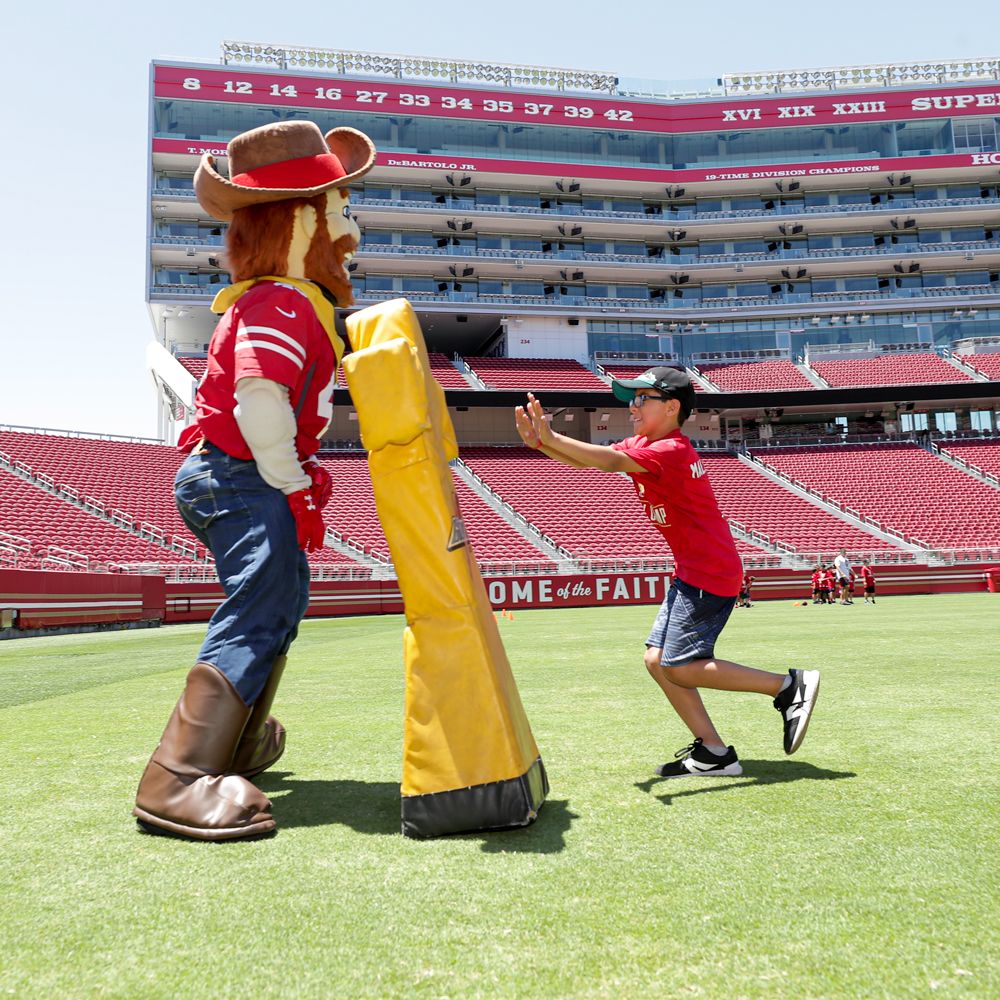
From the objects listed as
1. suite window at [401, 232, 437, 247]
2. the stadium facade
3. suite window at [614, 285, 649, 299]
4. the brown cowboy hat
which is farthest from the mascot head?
suite window at [614, 285, 649, 299]

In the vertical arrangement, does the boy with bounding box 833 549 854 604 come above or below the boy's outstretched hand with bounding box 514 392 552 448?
below

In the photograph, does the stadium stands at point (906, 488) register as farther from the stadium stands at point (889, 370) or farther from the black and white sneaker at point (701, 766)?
the black and white sneaker at point (701, 766)

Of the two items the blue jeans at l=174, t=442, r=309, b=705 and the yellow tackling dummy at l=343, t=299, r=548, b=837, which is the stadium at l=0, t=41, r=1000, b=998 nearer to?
the yellow tackling dummy at l=343, t=299, r=548, b=837

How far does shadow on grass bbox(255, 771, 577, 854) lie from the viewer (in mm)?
2492

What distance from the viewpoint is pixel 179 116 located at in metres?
40.1

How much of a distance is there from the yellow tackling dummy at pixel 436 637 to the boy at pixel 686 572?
767mm

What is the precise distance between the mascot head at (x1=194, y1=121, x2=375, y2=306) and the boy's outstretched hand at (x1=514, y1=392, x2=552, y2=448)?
0.85 m

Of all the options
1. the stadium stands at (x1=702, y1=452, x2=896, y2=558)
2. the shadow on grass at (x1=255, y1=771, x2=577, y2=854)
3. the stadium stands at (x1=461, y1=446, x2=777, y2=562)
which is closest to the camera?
the shadow on grass at (x1=255, y1=771, x2=577, y2=854)

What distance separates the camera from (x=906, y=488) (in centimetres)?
3462

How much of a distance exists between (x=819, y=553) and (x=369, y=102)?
31.5 meters

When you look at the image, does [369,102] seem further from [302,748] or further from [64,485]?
[302,748]

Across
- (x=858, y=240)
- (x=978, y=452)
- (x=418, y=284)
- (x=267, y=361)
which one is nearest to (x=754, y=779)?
(x=267, y=361)

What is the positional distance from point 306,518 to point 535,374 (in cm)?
3833

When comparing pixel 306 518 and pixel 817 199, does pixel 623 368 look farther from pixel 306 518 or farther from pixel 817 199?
pixel 306 518
